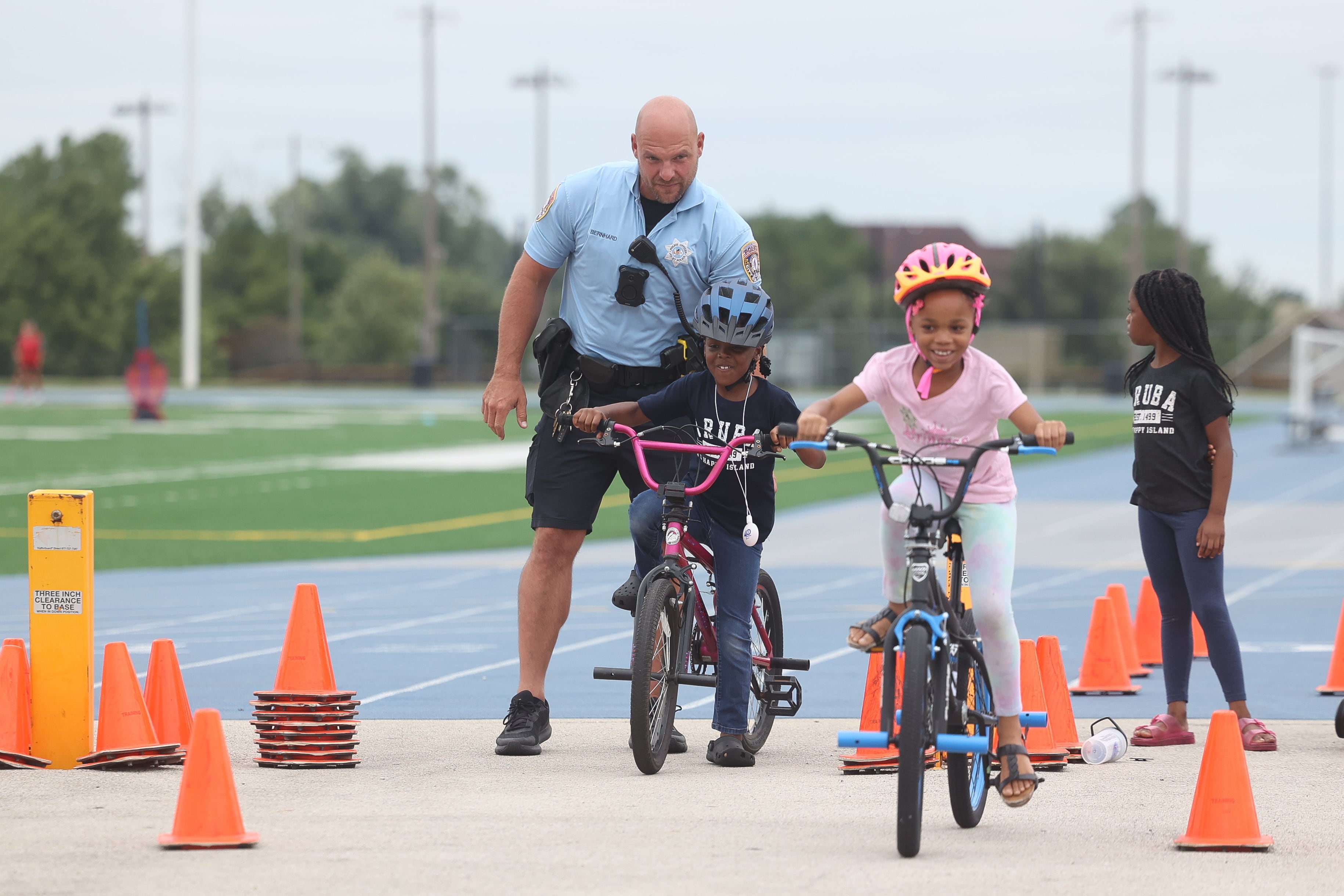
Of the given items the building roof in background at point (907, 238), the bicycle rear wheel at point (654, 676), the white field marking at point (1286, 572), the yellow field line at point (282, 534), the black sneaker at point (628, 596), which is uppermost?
the building roof in background at point (907, 238)

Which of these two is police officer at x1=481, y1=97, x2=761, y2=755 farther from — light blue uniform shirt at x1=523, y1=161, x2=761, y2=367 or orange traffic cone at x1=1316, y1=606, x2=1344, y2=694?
orange traffic cone at x1=1316, y1=606, x2=1344, y2=694

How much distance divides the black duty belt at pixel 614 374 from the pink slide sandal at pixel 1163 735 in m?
2.32

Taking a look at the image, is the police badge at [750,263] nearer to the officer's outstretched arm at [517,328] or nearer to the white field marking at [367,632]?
the officer's outstretched arm at [517,328]

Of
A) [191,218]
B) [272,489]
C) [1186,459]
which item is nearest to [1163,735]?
[1186,459]

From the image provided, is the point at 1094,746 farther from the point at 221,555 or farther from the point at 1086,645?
the point at 221,555

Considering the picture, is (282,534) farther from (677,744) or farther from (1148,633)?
(677,744)

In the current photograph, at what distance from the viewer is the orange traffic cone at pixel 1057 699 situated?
6.80 meters

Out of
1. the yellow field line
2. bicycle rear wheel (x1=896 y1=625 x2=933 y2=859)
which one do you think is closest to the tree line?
the yellow field line

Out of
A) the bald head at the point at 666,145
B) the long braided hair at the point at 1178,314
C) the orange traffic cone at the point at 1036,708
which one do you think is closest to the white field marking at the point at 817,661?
the orange traffic cone at the point at 1036,708

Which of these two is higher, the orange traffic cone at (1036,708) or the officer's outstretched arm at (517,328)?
the officer's outstretched arm at (517,328)

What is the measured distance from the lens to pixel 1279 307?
94000 millimetres

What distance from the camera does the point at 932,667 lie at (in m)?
5.34

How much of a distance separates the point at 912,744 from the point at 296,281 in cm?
7975

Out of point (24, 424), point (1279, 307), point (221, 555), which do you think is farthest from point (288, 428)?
point (1279, 307)
